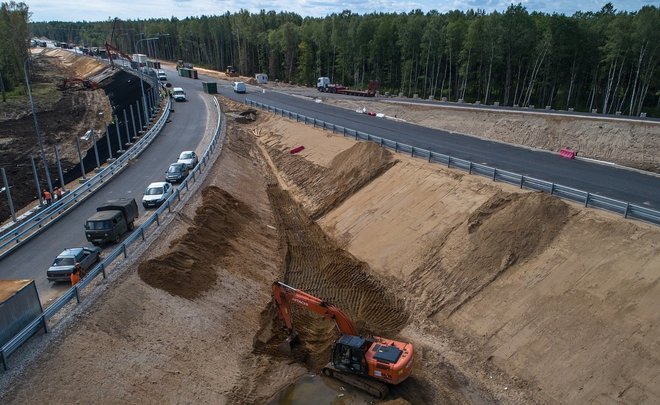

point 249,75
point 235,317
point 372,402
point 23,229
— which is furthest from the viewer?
point 249,75

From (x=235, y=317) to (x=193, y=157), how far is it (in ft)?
72.5

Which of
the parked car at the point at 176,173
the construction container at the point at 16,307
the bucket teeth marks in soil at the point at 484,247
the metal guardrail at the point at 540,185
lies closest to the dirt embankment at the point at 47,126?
the parked car at the point at 176,173

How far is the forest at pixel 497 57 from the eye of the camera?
67.2 m

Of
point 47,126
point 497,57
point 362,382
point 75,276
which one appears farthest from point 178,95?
point 362,382

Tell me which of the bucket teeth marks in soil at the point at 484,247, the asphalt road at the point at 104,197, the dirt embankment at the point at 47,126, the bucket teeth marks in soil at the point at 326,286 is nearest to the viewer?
the asphalt road at the point at 104,197

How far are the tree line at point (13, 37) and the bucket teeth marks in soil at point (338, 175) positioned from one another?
8492cm

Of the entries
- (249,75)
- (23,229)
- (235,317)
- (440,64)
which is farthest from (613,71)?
(249,75)

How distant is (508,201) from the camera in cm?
2748

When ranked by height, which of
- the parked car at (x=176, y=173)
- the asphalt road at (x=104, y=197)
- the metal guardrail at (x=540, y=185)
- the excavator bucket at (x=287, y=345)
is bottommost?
the excavator bucket at (x=287, y=345)

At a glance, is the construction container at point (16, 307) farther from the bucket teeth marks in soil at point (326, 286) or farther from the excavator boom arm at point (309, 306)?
the bucket teeth marks in soil at point (326, 286)

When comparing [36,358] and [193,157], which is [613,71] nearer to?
[193,157]

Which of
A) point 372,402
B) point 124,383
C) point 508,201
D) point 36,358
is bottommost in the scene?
point 372,402

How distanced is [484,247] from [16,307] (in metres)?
21.3

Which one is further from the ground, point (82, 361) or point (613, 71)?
point (613, 71)
